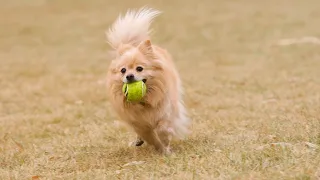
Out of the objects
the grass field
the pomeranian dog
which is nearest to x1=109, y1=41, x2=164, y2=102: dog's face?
the pomeranian dog

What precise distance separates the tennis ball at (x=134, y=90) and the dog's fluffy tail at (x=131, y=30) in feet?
2.59

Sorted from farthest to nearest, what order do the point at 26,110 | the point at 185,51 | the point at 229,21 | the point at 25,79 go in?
1. the point at 229,21
2. the point at 185,51
3. the point at 25,79
4. the point at 26,110

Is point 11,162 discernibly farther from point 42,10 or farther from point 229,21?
point 42,10

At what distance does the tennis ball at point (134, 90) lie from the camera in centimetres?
452

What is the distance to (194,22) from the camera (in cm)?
1506

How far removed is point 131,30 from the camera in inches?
210

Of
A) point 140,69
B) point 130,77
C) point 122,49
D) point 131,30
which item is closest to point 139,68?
point 140,69

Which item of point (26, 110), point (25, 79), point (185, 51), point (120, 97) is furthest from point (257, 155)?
point (185, 51)

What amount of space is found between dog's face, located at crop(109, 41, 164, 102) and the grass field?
0.54 metres

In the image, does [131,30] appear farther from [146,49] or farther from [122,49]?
[146,49]

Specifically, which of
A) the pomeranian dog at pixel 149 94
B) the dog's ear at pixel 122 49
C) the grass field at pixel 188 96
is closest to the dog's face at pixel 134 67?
the pomeranian dog at pixel 149 94

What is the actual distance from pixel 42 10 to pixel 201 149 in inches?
542

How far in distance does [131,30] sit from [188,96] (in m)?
2.35

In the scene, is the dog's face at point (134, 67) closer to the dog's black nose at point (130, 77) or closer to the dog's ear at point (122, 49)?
the dog's black nose at point (130, 77)
